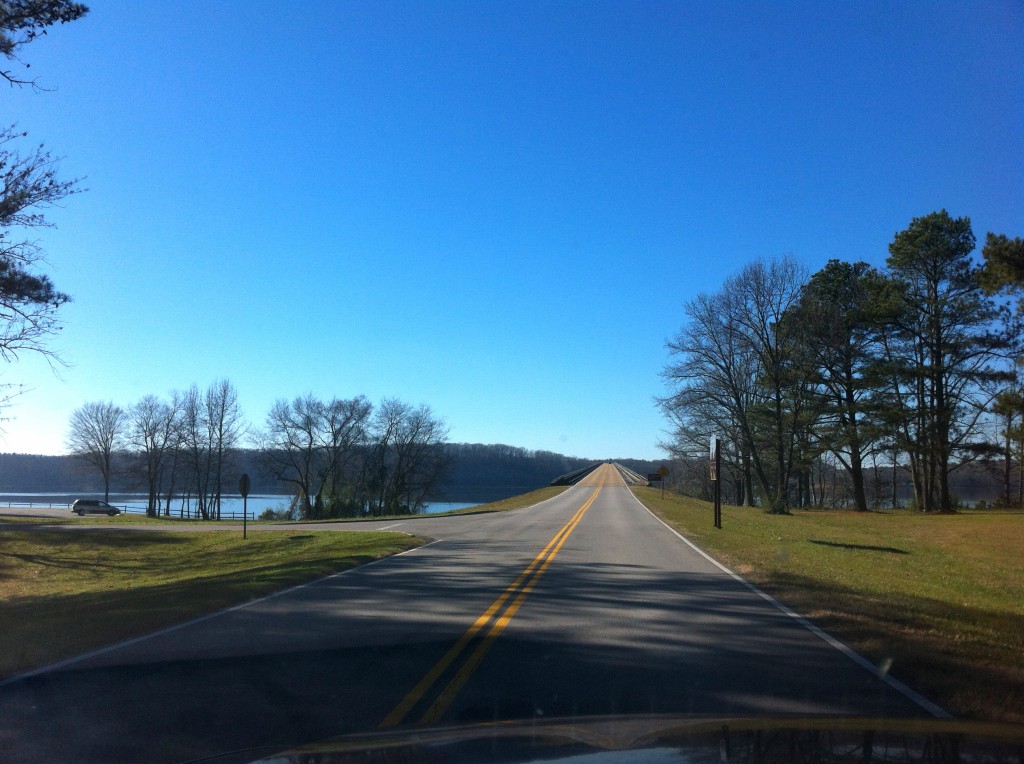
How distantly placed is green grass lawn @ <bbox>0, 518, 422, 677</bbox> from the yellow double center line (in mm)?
4227

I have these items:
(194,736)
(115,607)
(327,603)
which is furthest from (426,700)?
(115,607)

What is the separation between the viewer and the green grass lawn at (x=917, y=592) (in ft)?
22.5

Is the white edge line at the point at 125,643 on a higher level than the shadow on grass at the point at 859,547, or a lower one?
higher

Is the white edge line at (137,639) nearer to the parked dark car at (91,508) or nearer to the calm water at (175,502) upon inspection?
the parked dark car at (91,508)

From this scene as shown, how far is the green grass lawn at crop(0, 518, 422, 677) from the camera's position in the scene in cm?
932

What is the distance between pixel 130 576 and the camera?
21531mm

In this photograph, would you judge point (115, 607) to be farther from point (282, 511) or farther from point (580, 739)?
point (282, 511)

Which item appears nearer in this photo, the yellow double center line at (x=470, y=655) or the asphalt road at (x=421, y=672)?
the asphalt road at (x=421, y=672)

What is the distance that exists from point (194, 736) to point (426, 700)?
1.78 meters

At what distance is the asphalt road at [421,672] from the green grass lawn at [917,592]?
2.10 ft

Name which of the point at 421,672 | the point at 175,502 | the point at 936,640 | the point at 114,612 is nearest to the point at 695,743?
the point at 421,672

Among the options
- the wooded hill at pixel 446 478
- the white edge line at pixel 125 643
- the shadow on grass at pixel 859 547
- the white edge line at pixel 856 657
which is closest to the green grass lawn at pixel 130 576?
the white edge line at pixel 125 643

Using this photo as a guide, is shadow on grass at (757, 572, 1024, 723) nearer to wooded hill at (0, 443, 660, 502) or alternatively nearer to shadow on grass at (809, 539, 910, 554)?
shadow on grass at (809, 539, 910, 554)

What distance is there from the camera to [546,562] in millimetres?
16656
